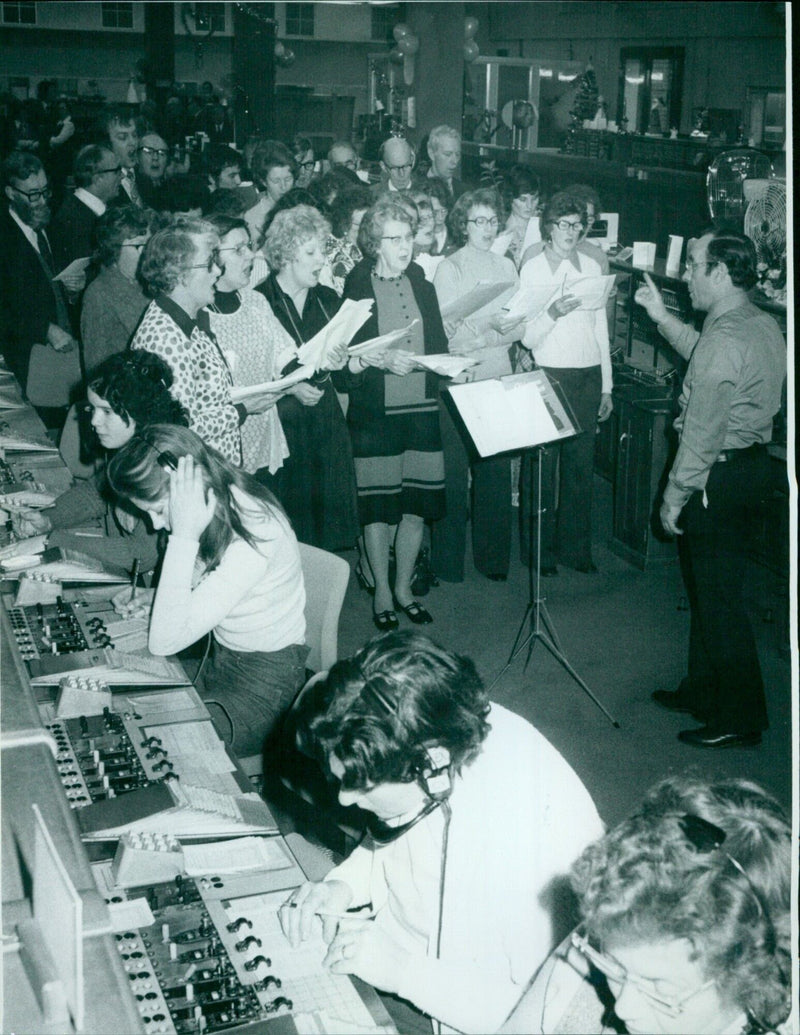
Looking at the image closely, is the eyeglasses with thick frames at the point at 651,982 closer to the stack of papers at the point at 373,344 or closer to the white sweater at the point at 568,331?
the stack of papers at the point at 373,344

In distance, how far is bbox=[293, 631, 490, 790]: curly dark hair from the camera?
1.65 m

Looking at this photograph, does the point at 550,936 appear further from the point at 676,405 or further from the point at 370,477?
the point at 676,405

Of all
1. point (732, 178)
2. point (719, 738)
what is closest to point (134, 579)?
point (719, 738)

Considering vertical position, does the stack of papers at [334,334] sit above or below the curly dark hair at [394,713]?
above

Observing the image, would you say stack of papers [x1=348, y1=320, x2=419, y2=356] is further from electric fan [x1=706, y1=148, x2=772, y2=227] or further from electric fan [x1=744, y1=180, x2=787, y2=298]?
electric fan [x1=706, y1=148, x2=772, y2=227]

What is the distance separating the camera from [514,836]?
170cm

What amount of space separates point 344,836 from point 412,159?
480 cm

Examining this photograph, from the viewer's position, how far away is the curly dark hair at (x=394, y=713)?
1.65 m

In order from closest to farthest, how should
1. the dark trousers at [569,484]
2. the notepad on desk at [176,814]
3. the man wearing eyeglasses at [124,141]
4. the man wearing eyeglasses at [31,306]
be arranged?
the notepad on desk at [176,814] → the dark trousers at [569,484] → the man wearing eyeglasses at [31,306] → the man wearing eyeglasses at [124,141]

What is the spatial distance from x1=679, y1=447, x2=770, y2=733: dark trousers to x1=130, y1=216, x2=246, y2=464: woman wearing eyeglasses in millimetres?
1569

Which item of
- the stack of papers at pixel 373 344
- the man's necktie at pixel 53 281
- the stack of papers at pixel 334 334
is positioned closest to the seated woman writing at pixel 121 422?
the stack of papers at pixel 334 334

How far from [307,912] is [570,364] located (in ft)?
11.5

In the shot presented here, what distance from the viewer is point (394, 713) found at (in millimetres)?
1679

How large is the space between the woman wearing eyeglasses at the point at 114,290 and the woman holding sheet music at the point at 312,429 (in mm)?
579
